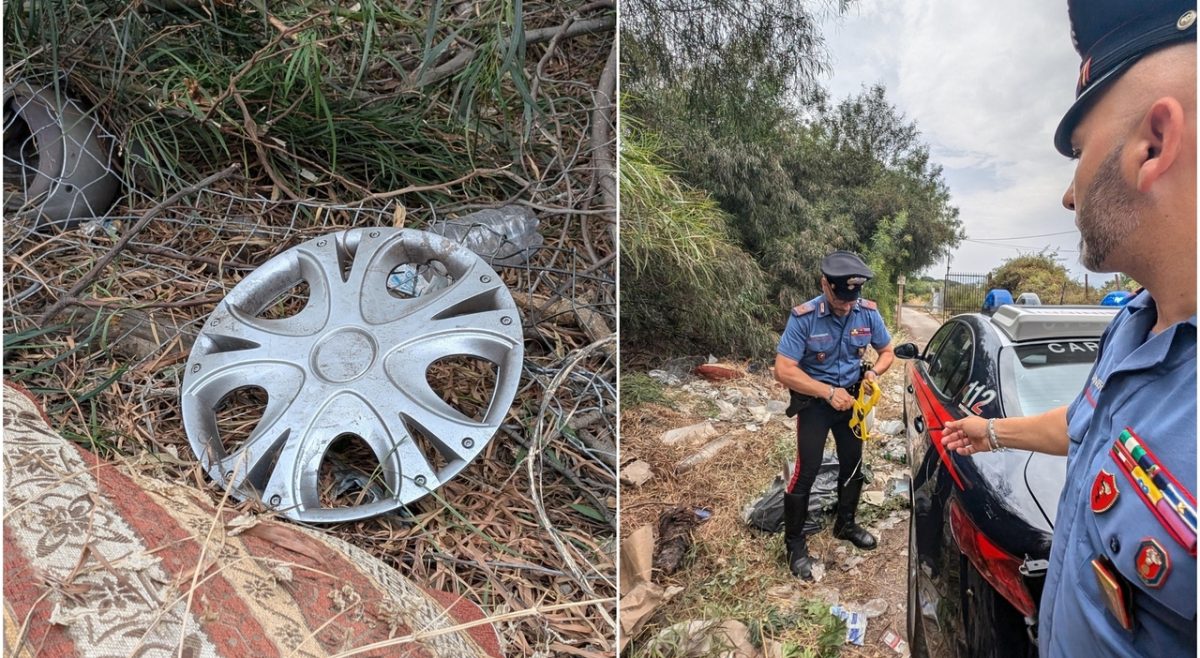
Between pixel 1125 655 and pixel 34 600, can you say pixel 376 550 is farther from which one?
pixel 1125 655

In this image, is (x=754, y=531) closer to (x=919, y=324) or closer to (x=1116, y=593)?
(x=919, y=324)

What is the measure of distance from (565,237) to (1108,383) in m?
1.29

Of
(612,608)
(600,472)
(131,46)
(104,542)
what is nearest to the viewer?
(104,542)

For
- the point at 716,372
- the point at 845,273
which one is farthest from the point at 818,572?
the point at 845,273

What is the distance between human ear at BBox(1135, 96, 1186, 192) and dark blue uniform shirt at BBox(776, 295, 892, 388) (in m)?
0.64

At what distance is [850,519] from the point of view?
121cm

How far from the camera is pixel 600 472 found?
4.20 feet

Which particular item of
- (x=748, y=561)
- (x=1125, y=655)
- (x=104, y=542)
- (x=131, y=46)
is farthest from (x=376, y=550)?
(x=131, y=46)

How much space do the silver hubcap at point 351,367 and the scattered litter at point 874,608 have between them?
0.69m

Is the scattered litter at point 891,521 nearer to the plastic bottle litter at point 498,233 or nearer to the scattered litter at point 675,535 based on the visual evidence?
the scattered litter at point 675,535

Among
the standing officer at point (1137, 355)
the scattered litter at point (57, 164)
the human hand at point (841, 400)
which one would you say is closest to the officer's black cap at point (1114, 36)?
the standing officer at point (1137, 355)

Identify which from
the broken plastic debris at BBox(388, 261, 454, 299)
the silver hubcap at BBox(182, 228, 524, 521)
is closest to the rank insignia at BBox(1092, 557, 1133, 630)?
the silver hubcap at BBox(182, 228, 524, 521)

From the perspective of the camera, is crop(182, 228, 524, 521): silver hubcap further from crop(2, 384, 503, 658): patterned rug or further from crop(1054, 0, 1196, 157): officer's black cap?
crop(1054, 0, 1196, 157): officer's black cap

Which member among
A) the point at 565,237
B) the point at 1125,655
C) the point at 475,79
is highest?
the point at 475,79
